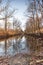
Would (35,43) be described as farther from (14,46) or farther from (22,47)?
(14,46)

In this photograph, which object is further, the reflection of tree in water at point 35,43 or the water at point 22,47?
the reflection of tree in water at point 35,43

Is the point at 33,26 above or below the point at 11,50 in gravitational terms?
above

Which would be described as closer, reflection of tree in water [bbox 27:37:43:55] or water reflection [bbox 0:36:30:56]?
water reflection [bbox 0:36:30:56]

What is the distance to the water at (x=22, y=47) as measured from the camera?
194 centimetres

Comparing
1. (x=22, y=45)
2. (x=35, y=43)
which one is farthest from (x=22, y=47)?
(x=35, y=43)

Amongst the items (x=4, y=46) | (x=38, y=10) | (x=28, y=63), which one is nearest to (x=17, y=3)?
(x=38, y=10)

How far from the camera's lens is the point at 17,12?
2053 mm

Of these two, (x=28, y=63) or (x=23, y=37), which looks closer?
(x=28, y=63)

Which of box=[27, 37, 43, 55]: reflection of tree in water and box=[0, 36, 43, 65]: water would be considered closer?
A: box=[0, 36, 43, 65]: water

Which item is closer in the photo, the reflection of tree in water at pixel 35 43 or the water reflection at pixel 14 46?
the water reflection at pixel 14 46

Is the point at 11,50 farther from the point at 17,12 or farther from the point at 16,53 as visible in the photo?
the point at 17,12

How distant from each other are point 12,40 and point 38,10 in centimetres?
59

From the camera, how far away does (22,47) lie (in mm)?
2055

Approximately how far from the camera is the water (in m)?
1.94
